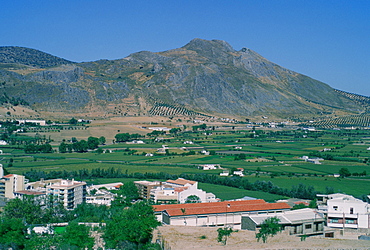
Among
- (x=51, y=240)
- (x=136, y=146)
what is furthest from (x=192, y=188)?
(x=136, y=146)

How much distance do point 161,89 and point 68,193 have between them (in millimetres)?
119436

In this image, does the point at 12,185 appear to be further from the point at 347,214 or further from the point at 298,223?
the point at 347,214

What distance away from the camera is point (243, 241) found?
2692 centimetres

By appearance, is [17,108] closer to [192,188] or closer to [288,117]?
[288,117]

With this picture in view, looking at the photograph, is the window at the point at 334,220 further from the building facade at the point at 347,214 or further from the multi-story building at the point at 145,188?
the multi-story building at the point at 145,188

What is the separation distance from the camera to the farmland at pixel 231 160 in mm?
53406

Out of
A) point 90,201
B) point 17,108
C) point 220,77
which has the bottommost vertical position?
point 90,201

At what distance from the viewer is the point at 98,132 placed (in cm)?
10062

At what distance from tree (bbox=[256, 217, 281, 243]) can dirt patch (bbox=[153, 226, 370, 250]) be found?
27 cm

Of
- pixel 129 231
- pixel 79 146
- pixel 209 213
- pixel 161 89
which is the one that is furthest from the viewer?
pixel 161 89

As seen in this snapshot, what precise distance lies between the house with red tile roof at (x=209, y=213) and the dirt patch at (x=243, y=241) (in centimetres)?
307

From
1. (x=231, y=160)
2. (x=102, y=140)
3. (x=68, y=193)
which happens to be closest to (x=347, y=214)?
(x=68, y=193)

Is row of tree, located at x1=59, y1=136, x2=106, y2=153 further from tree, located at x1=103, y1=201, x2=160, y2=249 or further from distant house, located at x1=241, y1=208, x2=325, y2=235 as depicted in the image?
tree, located at x1=103, y1=201, x2=160, y2=249

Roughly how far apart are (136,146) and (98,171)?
2836cm
